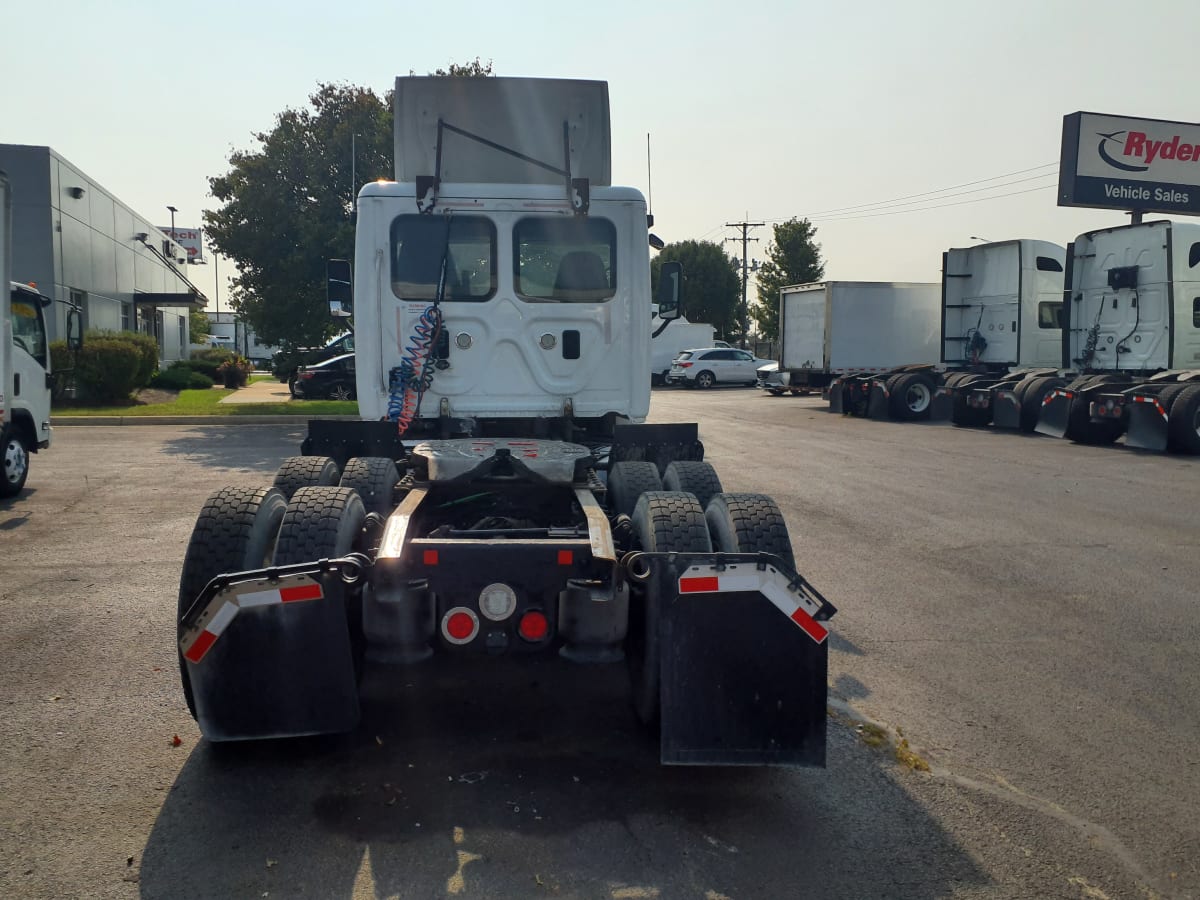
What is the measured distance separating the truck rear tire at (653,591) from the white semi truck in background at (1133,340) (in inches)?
564

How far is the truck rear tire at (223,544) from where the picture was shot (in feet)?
13.7

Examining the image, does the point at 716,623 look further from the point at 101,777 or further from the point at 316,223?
the point at 316,223

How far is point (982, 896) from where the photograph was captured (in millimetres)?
3207

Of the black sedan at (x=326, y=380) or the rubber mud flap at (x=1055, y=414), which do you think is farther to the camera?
the black sedan at (x=326, y=380)

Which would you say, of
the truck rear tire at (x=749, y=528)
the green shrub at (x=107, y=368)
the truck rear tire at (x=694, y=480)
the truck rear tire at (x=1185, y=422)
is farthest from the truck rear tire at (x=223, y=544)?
the green shrub at (x=107, y=368)

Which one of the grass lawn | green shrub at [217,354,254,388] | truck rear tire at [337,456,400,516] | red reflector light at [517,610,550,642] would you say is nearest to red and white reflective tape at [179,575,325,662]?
red reflector light at [517,610,550,642]

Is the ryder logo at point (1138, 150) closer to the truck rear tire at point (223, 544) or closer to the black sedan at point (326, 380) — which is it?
the black sedan at point (326, 380)

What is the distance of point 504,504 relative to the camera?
5.70 m

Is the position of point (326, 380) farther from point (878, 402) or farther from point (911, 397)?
point (911, 397)

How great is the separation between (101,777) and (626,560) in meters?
2.21

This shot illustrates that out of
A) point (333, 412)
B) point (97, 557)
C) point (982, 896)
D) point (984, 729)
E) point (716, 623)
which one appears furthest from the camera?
point (333, 412)

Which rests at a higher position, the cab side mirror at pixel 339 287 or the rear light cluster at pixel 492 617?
the cab side mirror at pixel 339 287

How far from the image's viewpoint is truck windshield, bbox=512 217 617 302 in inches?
290

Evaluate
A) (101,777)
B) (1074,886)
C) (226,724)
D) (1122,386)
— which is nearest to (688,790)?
(1074,886)
